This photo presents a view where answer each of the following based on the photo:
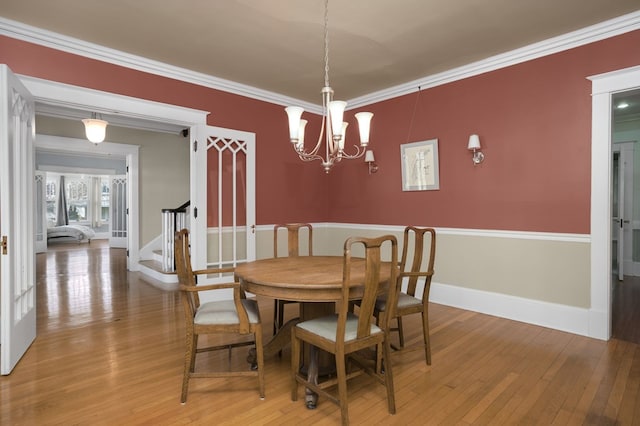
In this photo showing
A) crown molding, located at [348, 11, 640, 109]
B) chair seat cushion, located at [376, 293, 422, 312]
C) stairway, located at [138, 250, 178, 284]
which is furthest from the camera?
stairway, located at [138, 250, 178, 284]

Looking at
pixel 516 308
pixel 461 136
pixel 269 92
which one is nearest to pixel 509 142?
pixel 461 136

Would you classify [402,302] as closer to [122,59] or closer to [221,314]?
[221,314]

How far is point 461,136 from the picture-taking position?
396cm

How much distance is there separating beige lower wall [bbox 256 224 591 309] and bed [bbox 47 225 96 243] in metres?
10.7

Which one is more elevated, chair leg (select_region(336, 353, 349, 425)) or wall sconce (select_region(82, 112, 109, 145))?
wall sconce (select_region(82, 112, 109, 145))

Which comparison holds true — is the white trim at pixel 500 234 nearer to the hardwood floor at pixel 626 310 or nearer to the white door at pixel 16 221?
the hardwood floor at pixel 626 310

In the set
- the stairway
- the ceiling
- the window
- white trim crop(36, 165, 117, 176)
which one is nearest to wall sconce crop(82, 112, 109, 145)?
the ceiling

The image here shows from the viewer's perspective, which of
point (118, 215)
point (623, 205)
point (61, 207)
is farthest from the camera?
point (61, 207)

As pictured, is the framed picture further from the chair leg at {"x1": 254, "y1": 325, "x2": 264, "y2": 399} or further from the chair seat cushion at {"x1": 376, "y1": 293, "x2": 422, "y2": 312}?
the chair leg at {"x1": 254, "y1": 325, "x2": 264, "y2": 399}

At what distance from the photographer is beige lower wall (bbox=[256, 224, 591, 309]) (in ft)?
10.5

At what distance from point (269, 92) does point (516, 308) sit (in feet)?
12.7

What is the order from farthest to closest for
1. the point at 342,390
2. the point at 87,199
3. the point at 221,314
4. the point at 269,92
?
the point at 87,199 → the point at 269,92 → the point at 221,314 → the point at 342,390

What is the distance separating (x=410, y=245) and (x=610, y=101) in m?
2.39

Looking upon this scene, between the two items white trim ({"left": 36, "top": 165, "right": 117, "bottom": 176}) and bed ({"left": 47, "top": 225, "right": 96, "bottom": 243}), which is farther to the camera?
bed ({"left": 47, "top": 225, "right": 96, "bottom": 243})
